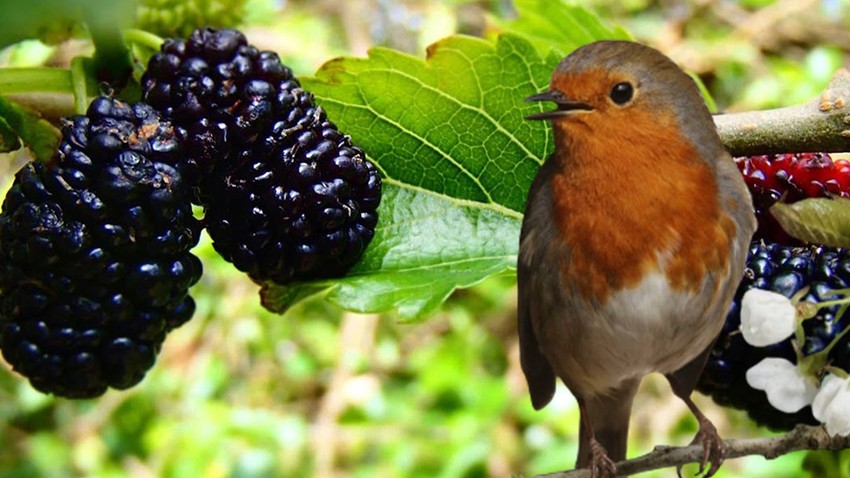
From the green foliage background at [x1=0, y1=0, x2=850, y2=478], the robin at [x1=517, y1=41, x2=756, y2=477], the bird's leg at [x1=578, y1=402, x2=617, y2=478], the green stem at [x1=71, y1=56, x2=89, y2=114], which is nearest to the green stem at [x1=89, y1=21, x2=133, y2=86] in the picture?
the green stem at [x1=71, y1=56, x2=89, y2=114]

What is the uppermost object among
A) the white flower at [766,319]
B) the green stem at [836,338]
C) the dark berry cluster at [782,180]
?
the dark berry cluster at [782,180]

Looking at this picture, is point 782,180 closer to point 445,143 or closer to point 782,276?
point 782,276

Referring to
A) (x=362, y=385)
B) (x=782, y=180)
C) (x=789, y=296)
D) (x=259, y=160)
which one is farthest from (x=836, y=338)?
(x=362, y=385)

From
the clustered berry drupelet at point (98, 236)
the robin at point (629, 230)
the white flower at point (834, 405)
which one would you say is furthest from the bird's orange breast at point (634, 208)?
the clustered berry drupelet at point (98, 236)

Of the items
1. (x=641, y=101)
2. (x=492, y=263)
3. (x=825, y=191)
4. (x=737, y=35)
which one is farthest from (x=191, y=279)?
(x=737, y=35)

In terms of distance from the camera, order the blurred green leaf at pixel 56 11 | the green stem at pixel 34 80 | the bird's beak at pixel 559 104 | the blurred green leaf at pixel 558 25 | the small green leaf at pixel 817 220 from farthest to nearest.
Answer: the blurred green leaf at pixel 558 25 < the green stem at pixel 34 80 < the small green leaf at pixel 817 220 < the bird's beak at pixel 559 104 < the blurred green leaf at pixel 56 11

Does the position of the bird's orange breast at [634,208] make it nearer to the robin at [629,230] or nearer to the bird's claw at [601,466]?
the robin at [629,230]

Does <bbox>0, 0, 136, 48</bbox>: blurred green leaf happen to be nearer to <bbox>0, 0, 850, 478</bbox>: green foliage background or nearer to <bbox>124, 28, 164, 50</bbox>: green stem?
<bbox>124, 28, 164, 50</bbox>: green stem

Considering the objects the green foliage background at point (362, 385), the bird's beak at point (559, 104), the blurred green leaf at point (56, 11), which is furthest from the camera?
the green foliage background at point (362, 385)

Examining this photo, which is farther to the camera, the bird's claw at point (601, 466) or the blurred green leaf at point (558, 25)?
the blurred green leaf at point (558, 25)
